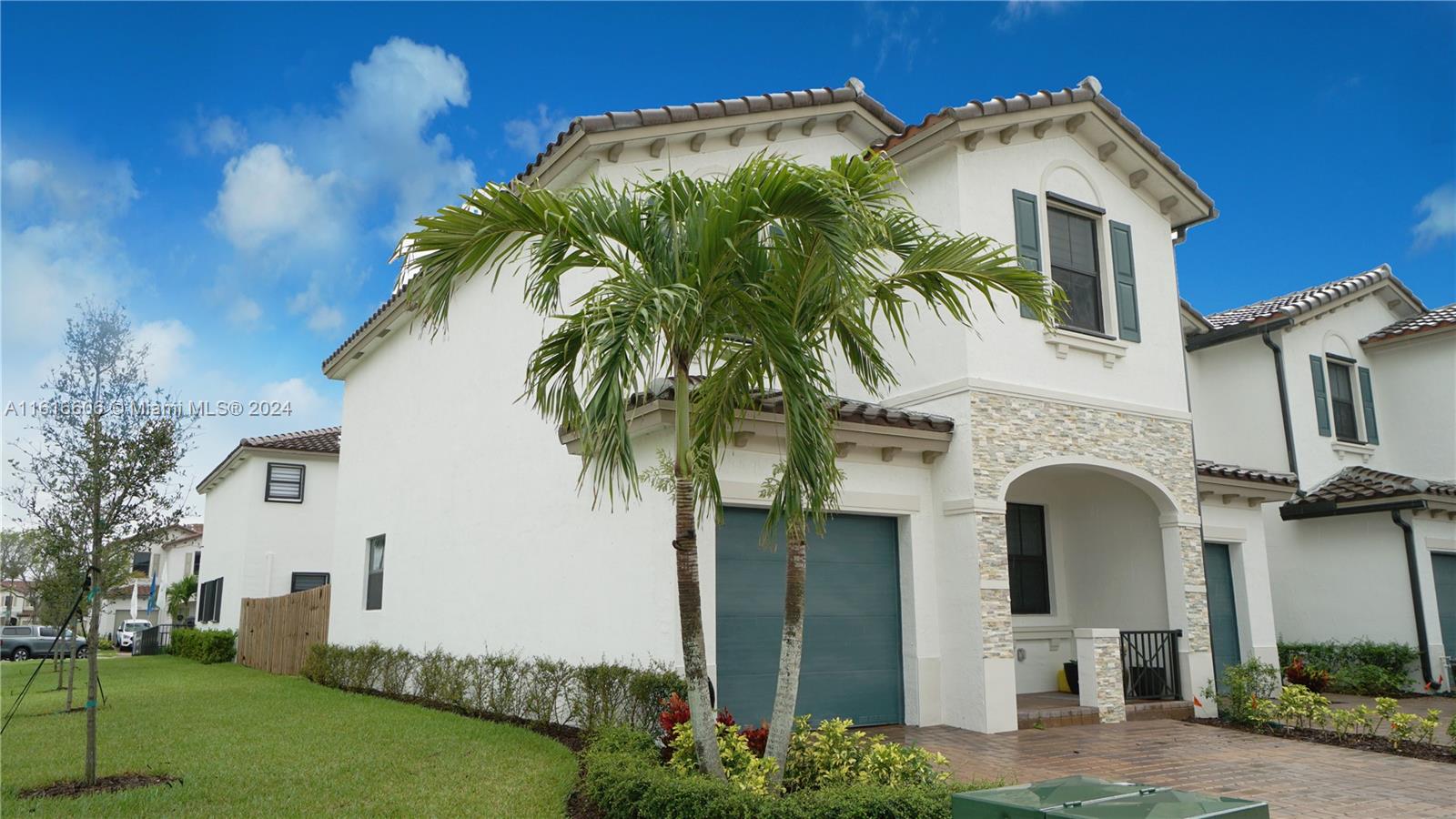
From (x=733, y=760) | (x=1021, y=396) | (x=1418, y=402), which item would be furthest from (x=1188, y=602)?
(x=1418, y=402)

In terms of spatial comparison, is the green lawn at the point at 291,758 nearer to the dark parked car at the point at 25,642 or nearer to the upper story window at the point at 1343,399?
the upper story window at the point at 1343,399

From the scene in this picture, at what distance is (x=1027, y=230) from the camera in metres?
12.8

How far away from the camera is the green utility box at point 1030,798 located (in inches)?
148

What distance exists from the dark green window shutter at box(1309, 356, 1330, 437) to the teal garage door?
11.8 m

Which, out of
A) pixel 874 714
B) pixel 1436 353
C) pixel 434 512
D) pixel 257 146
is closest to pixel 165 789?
pixel 874 714

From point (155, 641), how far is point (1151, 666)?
116ft

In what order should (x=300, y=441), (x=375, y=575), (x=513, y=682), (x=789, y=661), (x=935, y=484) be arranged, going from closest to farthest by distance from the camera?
(x=789, y=661), (x=935, y=484), (x=513, y=682), (x=375, y=575), (x=300, y=441)

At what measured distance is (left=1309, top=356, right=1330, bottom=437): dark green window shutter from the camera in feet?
61.4

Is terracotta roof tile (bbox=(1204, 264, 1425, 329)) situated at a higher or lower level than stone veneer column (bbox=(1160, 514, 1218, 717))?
higher

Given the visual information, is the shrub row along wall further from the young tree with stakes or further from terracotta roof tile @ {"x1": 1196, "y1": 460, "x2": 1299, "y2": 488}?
terracotta roof tile @ {"x1": 1196, "y1": 460, "x2": 1299, "y2": 488}

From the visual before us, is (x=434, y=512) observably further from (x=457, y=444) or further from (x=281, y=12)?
(x=281, y=12)

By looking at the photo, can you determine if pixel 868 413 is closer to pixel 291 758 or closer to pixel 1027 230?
pixel 1027 230

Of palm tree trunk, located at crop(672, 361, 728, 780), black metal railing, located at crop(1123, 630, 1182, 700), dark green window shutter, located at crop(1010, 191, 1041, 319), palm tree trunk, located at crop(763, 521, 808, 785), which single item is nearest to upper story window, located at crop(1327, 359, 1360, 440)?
black metal railing, located at crop(1123, 630, 1182, 700)

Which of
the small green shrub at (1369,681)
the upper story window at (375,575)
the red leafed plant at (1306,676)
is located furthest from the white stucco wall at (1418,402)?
the upper story window at (375,575)
